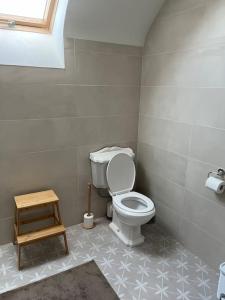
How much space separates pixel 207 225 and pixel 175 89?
1220mm

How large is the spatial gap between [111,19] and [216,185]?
1.68 meters

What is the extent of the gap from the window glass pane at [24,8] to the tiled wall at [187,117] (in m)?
1.05

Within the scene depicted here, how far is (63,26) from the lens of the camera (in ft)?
7.04

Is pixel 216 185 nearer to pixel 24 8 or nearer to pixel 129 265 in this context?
pixel 129 265

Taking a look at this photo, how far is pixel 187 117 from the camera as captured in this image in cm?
215

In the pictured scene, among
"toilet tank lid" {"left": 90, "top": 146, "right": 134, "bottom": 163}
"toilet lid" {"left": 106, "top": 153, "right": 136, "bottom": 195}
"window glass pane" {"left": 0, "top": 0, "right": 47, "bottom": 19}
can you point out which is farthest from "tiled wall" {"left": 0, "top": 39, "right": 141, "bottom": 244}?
"window glass pane" {"left": 0, "top": 0, "right": 47, "bottom": 19}

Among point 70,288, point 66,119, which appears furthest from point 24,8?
point 70,288

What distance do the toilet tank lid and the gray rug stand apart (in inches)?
39.2

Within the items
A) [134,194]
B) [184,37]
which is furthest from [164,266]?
[184,37]

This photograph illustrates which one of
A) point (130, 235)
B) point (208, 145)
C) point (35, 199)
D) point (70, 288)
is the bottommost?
point (70, 288)

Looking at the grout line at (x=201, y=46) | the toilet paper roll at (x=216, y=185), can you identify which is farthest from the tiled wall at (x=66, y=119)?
the toilet paper roll at (x=216, y=185)

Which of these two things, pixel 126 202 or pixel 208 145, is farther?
pixel 126 202

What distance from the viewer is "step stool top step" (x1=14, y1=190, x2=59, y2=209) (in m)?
2.10

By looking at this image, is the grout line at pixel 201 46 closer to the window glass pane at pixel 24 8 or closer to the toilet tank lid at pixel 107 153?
the toilet tank lid at pixel 107 153
